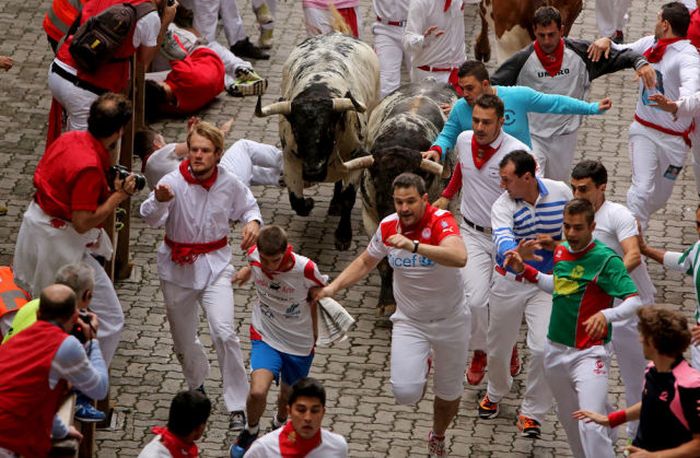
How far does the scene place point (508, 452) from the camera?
11508mm

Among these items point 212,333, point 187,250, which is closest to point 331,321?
point 212,333

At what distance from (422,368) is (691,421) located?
8.77 ft

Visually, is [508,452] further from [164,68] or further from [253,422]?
[164,68]

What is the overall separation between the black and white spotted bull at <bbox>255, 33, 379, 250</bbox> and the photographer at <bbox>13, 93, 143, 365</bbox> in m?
3.06

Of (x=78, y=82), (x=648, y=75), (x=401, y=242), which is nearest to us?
(x=401, y=242)

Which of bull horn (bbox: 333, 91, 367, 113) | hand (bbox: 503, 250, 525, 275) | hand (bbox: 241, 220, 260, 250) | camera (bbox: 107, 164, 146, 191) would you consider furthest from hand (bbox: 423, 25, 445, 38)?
hand (bbox: 503, 250, 525, 275)

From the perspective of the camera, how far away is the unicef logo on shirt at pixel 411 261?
1066 cm

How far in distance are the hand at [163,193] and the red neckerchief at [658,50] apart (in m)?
4.75

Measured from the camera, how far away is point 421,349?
10984 millimetres

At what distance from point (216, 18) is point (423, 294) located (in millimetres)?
7321

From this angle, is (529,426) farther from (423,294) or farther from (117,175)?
(117,175)

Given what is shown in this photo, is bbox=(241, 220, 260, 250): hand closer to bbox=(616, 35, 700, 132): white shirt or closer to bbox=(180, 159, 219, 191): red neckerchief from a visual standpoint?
bbox=(180, 159, 219, 191): red neckerchief

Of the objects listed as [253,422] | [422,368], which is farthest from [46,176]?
[422,368]

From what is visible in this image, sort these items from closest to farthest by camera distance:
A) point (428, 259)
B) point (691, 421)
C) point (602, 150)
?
point (691, 421) < point (428, 259) < point (602, 150)
